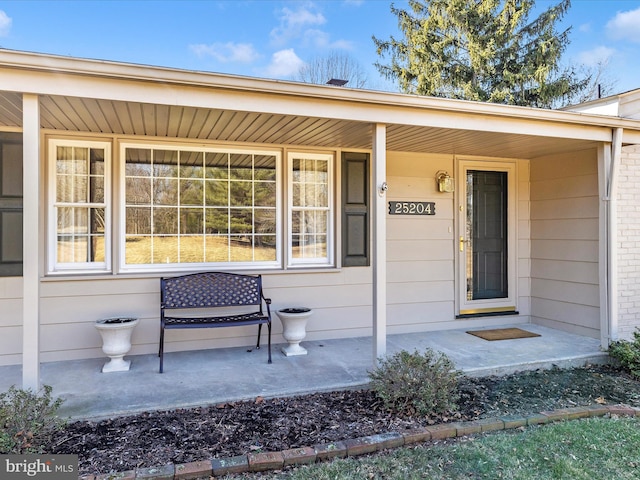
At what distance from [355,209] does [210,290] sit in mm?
1908

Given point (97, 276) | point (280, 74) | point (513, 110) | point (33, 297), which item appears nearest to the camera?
point (33, 297)

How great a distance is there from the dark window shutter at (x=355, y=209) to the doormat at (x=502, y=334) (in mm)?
1588

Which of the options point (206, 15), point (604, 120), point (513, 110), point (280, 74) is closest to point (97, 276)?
point (513, 110)

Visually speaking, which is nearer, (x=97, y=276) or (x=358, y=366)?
(x=358, y=366)

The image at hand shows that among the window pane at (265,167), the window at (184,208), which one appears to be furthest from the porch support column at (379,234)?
the window pane at (265,167)

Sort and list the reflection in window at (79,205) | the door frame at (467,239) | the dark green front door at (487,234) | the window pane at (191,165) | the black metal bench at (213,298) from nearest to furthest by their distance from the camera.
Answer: the black metal bench at (213,298), the reflection in window at (79,205), the window pane at (191,165), the door frame at (467,239), the dark green front door at (487,234)

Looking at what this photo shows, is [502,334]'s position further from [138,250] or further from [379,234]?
[138,250]

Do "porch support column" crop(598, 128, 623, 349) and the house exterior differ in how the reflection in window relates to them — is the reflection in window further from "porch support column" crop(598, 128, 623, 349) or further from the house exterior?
"porch support column" crop(598, 128, 623, 349)

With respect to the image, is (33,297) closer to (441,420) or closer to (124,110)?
(124,110)

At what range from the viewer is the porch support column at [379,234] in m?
3.58

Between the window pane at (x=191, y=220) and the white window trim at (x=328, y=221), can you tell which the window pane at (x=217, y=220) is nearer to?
the window pane at (x=191, y=220)

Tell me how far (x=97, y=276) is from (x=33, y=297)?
1.31m

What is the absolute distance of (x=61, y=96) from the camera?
2979 mm

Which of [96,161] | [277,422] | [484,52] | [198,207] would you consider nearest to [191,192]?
[198,207]
